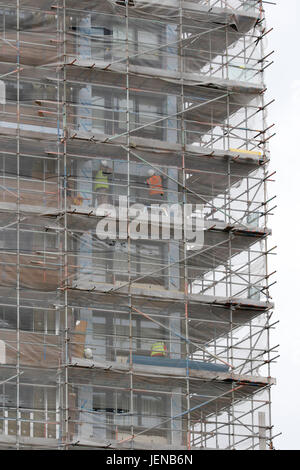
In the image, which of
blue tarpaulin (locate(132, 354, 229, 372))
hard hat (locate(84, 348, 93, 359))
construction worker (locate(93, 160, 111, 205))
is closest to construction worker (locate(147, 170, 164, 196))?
construction worker (locate(93, 160, 111, 205))

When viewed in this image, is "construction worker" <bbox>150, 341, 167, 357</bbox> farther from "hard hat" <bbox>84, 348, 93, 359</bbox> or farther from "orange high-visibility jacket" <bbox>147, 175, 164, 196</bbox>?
"orange high-visibility jacket" <bbox>147, 175, 164, 196</bbox>

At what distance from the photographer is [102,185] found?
50031 mm

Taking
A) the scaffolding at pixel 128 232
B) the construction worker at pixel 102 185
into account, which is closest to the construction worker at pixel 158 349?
the scaffolding at pixel 128 232

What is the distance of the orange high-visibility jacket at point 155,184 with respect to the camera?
5050cm

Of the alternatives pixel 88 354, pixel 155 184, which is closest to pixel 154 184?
pixel 155 184

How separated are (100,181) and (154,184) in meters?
1.61

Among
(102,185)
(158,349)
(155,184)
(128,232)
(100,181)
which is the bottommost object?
(158,349)

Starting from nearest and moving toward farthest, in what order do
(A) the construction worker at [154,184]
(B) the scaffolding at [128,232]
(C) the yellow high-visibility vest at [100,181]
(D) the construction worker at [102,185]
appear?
(B) the scaffolding at [128,232] < (D) the construction worker at [102,185] < (C) the yellow high-visibility vest at [100,181] < (A) the construction worker at [154,184]

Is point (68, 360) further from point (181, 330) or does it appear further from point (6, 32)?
point (6, 32)

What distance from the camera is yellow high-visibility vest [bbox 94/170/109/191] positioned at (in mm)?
49981

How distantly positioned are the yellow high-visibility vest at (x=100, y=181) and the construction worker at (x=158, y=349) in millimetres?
4622

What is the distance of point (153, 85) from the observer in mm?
51281

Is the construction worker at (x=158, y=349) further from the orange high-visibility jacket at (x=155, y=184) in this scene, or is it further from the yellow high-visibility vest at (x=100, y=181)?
the yellow high-visibility vest at (x=100, y=181)

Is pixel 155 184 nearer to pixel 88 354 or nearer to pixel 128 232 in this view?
pixel 128 232
